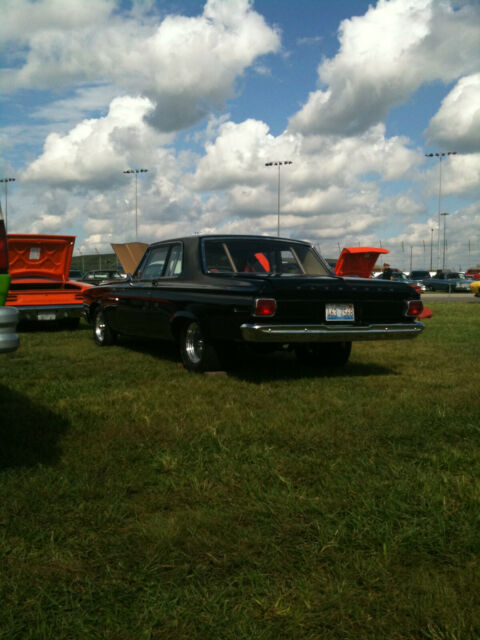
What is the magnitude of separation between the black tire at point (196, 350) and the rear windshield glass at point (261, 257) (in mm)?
690

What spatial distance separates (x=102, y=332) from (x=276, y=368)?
3228mm

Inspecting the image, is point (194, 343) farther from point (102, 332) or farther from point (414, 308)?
point (102, 332)

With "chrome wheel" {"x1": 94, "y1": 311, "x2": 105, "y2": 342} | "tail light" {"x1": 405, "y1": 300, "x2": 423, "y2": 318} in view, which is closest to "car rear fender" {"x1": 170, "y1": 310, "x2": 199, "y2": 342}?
"tail light" {"x1": 405, "y1": 300, "x2": 423, "y2": 318}

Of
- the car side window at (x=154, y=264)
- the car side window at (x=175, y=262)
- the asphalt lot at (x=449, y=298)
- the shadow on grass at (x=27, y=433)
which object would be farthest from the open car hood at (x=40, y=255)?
the asphalt lot at (x=449, y=298)

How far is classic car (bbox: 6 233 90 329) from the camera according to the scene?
11.0 meters

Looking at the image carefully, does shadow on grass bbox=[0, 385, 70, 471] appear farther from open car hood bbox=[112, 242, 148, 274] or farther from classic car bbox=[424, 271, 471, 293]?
classic car bbox=[424, 271, 471, 293]

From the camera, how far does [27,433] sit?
4258 millimetres

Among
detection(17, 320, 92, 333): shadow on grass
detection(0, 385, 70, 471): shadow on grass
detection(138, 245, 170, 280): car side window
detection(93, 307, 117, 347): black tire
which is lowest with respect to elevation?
detection(0, 385, 70, 471): shadow on grass

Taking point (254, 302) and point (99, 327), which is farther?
point (99, 327)

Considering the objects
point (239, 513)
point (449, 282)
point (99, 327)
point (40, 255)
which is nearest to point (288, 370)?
point (99, 327)

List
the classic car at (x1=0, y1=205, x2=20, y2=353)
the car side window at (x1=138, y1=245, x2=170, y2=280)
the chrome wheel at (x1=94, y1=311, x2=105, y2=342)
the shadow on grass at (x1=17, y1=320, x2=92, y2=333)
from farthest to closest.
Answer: the shadow on grass at (x1=17, y1=320, x2=92, y2=333) → the chrome wheel at (x1=94, y1=311, x2=105, y2=342) → the car side window at (x1=138, y1=245, x2=170, y2=280) → the classic car at (x1=0, y1=205, x2=20, y2=353)

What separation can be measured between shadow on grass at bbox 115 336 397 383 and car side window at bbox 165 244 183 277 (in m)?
1.10

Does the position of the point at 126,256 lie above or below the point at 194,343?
above

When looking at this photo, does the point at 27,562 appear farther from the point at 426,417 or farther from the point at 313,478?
the point at 426,417
